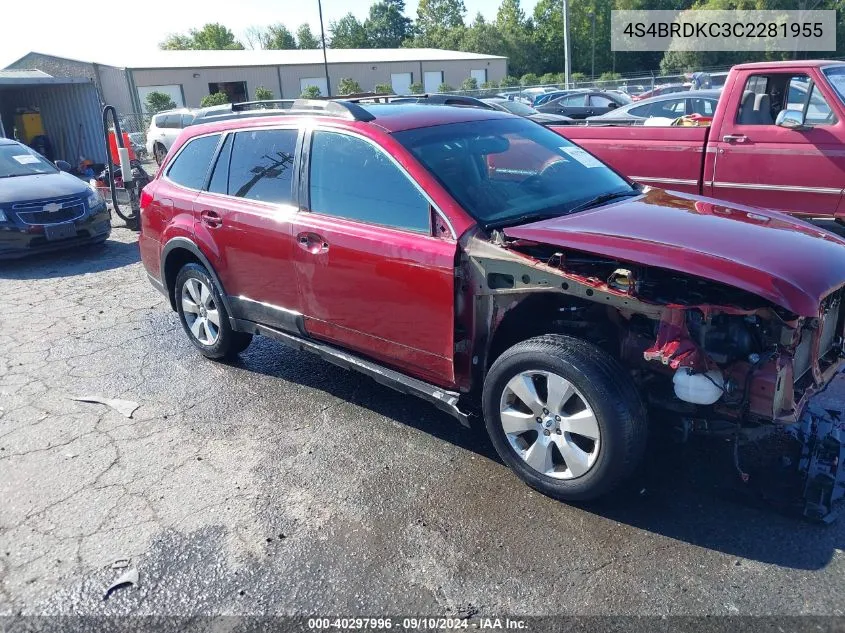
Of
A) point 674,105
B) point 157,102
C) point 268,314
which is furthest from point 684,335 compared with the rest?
point 157,102

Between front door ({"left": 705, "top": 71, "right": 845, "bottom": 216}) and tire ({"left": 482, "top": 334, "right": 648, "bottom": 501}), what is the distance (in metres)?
4.44

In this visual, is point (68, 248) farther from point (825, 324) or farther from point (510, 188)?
point (825, 324)

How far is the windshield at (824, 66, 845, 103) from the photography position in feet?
21.2

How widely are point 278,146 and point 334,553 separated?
8.47 ft

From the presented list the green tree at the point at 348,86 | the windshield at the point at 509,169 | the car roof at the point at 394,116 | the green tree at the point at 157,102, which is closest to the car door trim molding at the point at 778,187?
the windshield at the point at 509,169

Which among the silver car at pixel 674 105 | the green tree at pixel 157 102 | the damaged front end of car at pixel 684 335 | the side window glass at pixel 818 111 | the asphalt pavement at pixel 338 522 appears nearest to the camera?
the asphalt pavement at pixel 338 522

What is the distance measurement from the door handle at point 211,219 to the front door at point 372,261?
0.83m

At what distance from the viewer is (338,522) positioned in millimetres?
3379

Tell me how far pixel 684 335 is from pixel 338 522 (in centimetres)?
180

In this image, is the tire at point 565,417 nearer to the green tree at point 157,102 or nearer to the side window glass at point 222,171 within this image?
the side window glass at point 222,171

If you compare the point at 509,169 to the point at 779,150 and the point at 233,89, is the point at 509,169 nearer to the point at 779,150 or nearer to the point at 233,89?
the point at 779,150

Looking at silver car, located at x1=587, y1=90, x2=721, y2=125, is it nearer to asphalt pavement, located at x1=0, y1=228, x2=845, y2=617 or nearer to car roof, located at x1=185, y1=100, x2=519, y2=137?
car roof, located at x1=185, y1=100, x2=519, y2=137

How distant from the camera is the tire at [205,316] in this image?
514cm

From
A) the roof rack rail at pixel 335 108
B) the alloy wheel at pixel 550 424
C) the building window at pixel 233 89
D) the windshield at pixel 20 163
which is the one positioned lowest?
the alloy wheel at pixel 550 424
